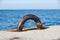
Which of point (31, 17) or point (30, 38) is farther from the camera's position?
point (31, 17)

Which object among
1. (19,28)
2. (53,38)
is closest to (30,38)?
(53,38)

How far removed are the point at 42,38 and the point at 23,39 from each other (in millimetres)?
1103

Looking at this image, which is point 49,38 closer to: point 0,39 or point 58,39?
point 58,39

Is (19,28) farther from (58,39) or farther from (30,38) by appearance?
(58,39)

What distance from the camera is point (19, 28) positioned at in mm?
17375

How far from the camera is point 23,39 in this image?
544 inches

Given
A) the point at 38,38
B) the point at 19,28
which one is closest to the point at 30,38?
the point at 38,38

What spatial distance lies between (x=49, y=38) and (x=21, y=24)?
4.15 m

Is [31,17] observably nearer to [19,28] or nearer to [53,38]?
[19,28]

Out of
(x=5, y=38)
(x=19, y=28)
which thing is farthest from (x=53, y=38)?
(x=19, y=28)

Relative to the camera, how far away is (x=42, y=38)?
13969 mm

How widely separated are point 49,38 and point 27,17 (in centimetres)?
454

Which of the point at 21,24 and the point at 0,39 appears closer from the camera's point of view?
the point at 0,39

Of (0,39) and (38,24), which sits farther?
(38,24)
